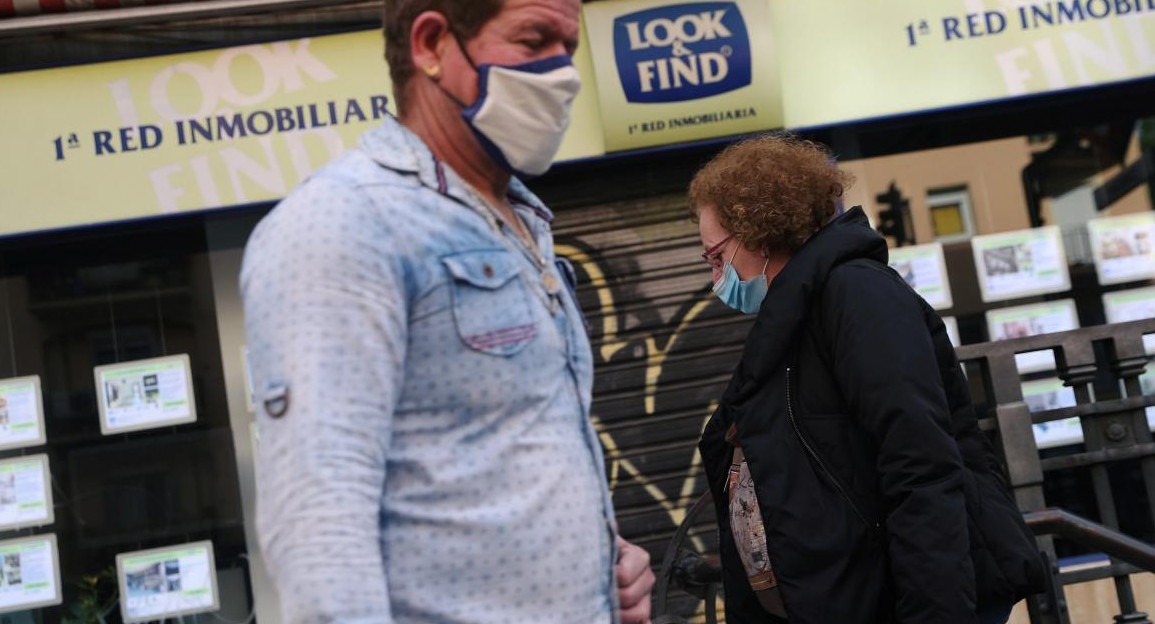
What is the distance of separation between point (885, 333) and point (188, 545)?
4.95 m

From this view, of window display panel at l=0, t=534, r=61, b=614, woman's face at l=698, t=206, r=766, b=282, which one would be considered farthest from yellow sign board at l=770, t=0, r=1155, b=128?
window display panel at l=0, t=534, r=61, b=614

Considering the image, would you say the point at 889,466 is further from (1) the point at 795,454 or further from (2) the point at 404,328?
(2) the point at 404,328

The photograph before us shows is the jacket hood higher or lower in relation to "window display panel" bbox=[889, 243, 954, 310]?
lower

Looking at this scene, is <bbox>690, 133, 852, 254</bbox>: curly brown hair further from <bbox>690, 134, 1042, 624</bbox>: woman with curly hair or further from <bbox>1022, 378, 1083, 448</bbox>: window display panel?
<bbox>1022, 378, 1083, 448</bbox>: window display panel

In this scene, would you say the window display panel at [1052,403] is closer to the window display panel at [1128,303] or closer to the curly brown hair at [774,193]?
the window display panel at [1128,303]

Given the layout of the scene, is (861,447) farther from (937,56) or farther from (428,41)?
(937,56)

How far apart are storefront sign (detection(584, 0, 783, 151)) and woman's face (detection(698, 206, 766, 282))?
3.10 metres

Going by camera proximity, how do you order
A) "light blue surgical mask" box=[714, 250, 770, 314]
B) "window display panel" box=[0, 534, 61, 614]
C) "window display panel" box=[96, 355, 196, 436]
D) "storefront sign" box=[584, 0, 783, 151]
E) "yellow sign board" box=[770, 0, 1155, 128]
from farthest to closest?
1. "window display panel" box=[96, 355, 196, 436]
2. "window display panel" box=[0, 534, 61, 614]
3. "yellow sign board" box=[770, 0, 1155, 128]
4. "storefront sign" box=[584, 0, 783, 151]
5. "light blue surgical mask" box=[714, 250, 770, 314]

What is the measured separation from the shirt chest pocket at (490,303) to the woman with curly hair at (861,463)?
3.69 feet

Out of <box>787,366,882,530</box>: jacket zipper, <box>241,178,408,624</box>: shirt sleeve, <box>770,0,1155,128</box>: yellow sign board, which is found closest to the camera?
<box>241,178,408,624</box>: shirt sleeve

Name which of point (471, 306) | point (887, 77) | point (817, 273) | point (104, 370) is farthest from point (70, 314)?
point (471, 306)

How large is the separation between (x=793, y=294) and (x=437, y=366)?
134cm

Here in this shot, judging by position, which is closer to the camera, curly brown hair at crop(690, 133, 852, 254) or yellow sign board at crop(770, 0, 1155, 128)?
curly brown hair at crop(690, 133, 852, 254)

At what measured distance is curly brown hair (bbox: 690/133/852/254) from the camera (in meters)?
2.92
